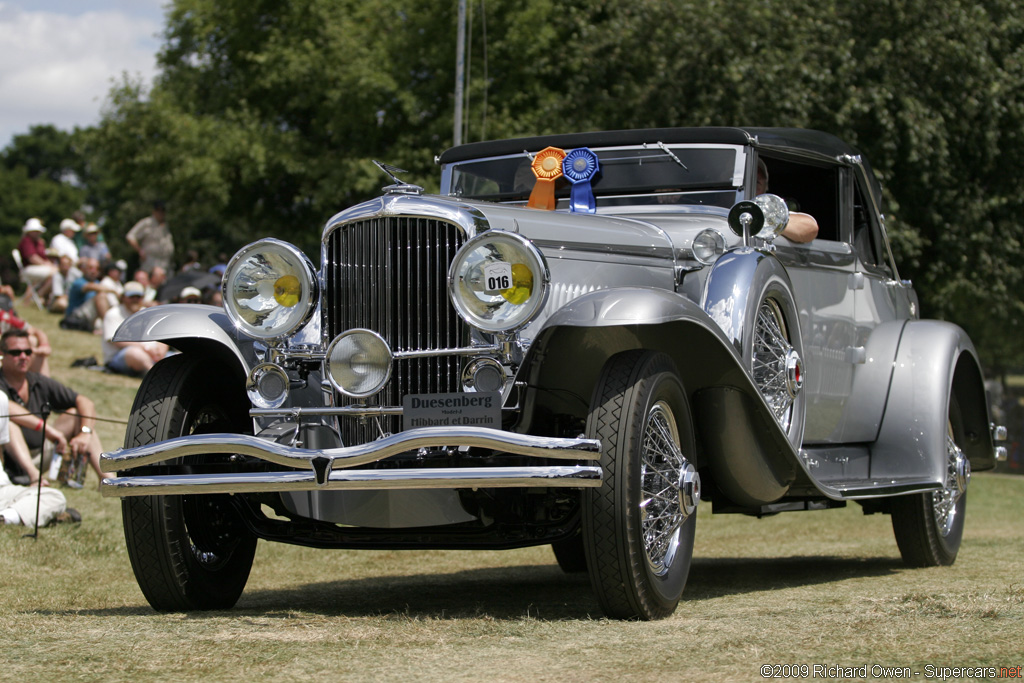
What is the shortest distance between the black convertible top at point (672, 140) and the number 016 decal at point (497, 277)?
1.78 meters

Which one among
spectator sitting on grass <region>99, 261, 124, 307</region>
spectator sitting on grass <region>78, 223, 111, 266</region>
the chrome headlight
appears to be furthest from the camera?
spectator sitting on grass <region>78, 223, 111, 266</region>

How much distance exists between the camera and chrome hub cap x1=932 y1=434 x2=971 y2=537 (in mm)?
6344

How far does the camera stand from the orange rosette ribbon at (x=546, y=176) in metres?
5.70

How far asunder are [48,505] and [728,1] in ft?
36.8

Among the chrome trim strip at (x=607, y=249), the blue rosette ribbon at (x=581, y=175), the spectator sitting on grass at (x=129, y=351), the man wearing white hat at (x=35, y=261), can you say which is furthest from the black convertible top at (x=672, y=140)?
the man wearing white hat at (x=35, y=261)

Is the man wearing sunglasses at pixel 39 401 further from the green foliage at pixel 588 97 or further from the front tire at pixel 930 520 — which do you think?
the front tire at pixel 930 520

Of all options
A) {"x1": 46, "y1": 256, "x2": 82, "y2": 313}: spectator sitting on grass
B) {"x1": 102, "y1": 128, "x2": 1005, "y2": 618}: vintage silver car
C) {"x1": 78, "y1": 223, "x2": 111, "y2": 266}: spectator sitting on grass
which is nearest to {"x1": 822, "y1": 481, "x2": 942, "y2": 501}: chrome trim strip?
{"x1": 102, "y1": 128, "x2": 1005, "y2": 618}: vintage silver car

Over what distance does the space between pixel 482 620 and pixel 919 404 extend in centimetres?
290

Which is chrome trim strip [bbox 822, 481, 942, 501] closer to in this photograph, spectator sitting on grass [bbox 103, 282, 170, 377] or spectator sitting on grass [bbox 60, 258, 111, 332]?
spectator sitting on grass [bbox 103, 282, 170, 377]

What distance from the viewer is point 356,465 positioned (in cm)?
391

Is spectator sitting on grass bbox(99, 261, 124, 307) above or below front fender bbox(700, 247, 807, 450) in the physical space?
below

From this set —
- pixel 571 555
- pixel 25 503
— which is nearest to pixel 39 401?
pixel 25 503

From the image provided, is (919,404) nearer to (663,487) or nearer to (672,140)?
(672,140)

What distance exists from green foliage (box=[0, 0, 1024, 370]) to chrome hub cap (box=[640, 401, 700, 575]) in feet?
14.4
